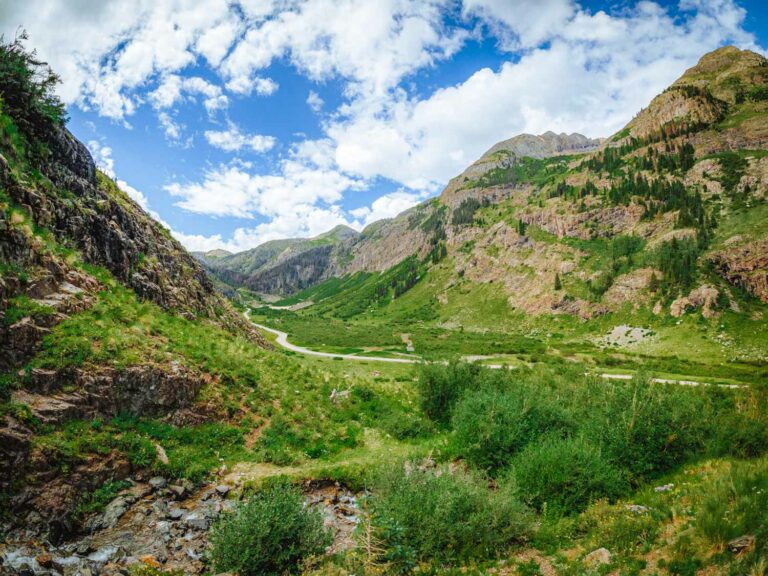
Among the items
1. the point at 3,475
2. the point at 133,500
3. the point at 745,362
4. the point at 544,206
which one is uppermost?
the point at 544,206

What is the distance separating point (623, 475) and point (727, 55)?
27939 cm

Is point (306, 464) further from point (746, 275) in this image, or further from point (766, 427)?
point (746, 275)

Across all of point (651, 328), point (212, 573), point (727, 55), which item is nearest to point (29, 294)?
point (212, 573)

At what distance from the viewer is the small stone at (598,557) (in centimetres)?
1044

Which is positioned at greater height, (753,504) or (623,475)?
(753,504)

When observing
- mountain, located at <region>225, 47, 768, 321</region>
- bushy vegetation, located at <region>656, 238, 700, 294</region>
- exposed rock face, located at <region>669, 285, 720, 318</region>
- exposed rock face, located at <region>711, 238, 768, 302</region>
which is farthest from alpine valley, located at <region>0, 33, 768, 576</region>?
mountain, located at <region>225, 47, 768, 321</region>

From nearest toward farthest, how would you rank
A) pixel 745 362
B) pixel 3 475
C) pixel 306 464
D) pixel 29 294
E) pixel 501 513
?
A: pixel 3 475 → pixel 501 513 → pixel 29 294 → pixel 306 464 → pixel 745 362

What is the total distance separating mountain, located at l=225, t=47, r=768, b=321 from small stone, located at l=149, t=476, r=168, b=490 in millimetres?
99388

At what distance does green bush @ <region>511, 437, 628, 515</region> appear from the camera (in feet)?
48.6

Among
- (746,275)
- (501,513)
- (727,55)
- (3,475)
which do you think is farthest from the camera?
(727,55)

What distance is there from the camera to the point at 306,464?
59.5ft

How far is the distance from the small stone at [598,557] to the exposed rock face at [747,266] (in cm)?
9633

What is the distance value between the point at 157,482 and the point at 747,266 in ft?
371

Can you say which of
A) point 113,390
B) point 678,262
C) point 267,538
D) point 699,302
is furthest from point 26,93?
point 678,262
